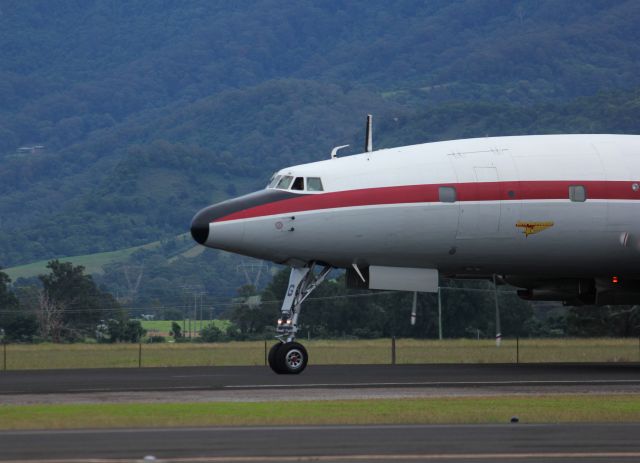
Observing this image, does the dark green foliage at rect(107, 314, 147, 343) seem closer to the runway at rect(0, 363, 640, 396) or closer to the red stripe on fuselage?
the runway at rect(0, 363, 640, 396)

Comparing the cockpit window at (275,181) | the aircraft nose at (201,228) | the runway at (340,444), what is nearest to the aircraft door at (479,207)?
the cockpit window at (275,181)

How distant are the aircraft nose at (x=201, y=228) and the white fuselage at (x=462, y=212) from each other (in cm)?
8

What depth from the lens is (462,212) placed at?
35.7 m

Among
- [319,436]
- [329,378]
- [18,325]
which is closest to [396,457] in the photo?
[319,436]

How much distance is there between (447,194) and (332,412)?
12319mm

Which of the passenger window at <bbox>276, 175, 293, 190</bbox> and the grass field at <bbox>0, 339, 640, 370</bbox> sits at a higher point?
the passenger window at <bbox>276, 175, 293, 190</bbox>

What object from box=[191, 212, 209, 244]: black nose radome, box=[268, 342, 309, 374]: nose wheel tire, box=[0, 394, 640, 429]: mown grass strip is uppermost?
box=[191, 212, 209, 244]: black nose radome

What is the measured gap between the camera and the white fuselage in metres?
34.8

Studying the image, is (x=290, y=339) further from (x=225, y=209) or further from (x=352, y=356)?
(x=352, y=356)

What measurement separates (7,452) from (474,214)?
19040 millimetres

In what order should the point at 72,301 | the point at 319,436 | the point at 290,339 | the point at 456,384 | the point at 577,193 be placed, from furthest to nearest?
1. the point at 72,301
2. the point at 577,193
3. the point at 290,339
4. the point at 456,384
5. the point at 319,436

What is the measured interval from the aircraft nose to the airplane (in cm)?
4

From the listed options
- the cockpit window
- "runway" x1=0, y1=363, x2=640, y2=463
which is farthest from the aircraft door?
"runway" x1=0, y1=363, x2=640, y2=463

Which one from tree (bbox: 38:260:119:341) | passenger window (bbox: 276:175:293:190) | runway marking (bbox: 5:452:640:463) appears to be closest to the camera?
runway marking (bbox: 5:452:640:463)
